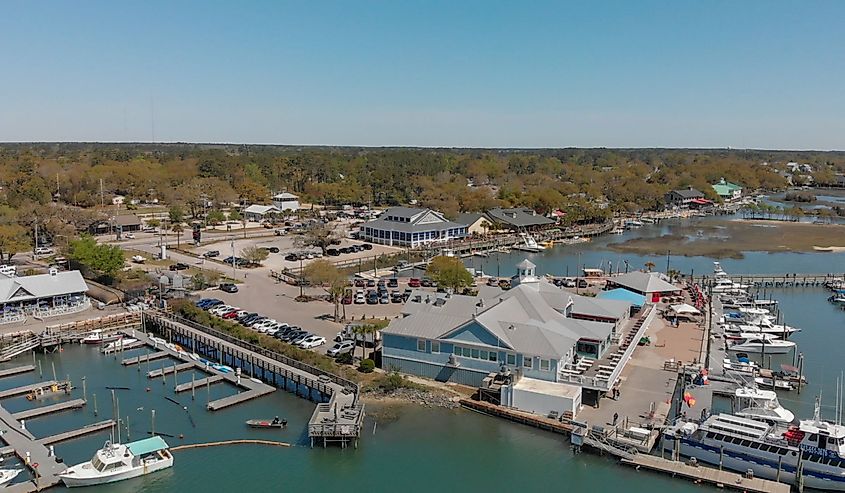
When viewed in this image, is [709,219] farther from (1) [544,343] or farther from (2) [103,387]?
(2) [103,387]

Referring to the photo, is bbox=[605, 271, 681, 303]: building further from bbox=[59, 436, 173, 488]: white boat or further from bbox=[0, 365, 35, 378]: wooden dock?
bbox=[0, 365, 35, 378]: wooden dock

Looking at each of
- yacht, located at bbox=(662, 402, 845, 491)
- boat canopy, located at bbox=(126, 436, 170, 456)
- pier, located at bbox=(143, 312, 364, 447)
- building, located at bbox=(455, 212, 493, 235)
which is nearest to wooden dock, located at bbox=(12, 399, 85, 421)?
pier, located at bbox=(143, 312, 364, 447)

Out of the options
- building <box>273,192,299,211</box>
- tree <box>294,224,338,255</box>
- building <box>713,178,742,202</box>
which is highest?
building <box>713,178,742,202</box>

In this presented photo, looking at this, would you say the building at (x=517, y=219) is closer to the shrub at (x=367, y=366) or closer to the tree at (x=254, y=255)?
the tree at (x=254, y=255)

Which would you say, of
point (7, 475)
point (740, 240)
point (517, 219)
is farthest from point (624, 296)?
point (740, 240)

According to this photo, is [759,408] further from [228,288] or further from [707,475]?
[228,288]

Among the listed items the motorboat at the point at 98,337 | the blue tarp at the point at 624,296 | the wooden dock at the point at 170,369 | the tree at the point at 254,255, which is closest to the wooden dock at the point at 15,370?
the motorboat at the point at 98,337

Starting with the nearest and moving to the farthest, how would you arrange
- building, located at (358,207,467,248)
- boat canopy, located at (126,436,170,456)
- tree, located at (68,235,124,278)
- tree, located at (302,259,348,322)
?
boat canopy, located at (126,436,170,456) < tree, located at (302,259,348,322) < tree, located at (68,235,124,278) < building, located at (358,207,467,248)
